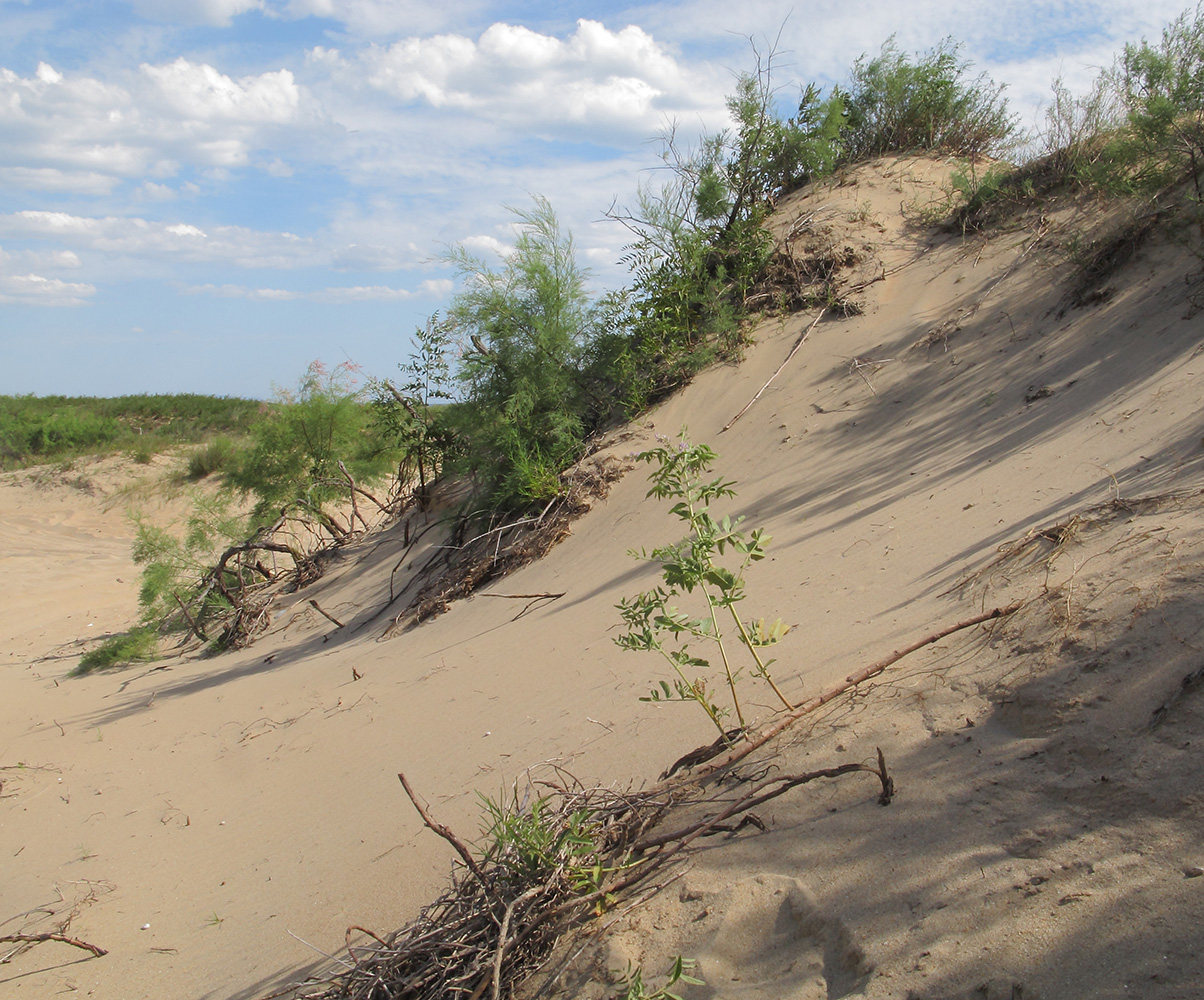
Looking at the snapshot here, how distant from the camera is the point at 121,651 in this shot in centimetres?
961

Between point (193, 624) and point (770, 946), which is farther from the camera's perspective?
point (193, 624)

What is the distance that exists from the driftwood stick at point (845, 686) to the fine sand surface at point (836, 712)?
5 centimetres

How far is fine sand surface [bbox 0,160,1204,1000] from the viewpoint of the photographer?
2.00 meters

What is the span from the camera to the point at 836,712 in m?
3.14

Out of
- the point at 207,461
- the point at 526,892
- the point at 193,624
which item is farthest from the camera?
the point at 207,461

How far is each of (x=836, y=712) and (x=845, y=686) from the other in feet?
0.51

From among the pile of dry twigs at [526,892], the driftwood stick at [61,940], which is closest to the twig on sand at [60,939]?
the driftwood stick at [61,940]

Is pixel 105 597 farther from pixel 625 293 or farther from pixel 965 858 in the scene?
pixel 965 858

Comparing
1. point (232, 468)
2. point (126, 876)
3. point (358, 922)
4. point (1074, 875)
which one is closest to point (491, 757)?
point (358, 922)

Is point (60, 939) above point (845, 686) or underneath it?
underneath

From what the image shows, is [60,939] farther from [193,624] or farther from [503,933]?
[193,624]

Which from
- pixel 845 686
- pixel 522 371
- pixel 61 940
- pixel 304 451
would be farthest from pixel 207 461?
pixel 845 686

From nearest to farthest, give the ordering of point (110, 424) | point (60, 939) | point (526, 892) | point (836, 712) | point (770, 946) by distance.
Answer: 1. point (770, 946)
2. point (526, 892)
3. point (836, 712)
4. point (60, 939)
5. point (110, 424)

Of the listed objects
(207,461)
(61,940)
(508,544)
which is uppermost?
(207,461)
